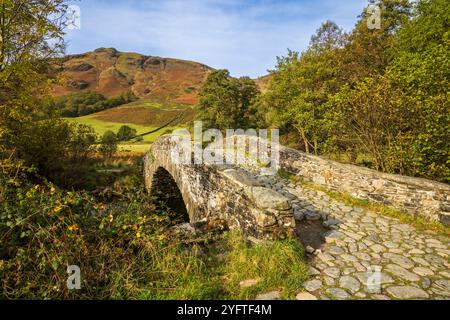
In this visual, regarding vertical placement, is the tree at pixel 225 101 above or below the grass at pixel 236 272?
above

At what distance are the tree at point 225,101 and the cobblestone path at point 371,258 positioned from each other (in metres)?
16.6

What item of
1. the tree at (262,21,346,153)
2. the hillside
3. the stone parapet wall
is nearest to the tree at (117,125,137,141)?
the tree at (262,21,346,153)

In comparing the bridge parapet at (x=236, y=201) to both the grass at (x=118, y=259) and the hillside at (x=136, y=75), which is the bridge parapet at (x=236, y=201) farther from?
the hillside at (x=136, y=75)

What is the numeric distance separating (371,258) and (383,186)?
8.87 feet

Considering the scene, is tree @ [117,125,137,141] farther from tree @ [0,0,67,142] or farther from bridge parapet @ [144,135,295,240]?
bridge parapet @ [144,135,295,240]

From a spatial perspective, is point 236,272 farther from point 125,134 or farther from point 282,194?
point 125,134

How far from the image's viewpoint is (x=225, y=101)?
22016 mm

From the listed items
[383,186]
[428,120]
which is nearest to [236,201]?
[383,186]

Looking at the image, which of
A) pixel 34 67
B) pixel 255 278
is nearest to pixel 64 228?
pixel 255 278

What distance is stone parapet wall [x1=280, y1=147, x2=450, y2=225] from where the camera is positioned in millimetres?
5098

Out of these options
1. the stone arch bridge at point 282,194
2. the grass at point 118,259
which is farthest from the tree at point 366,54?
the grass at point 118,259

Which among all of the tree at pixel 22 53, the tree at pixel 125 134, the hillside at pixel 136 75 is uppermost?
the hillside at pixel 136 75

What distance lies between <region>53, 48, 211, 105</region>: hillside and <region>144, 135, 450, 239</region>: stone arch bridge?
4698 cm

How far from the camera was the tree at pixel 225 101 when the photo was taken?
21.8 metres
